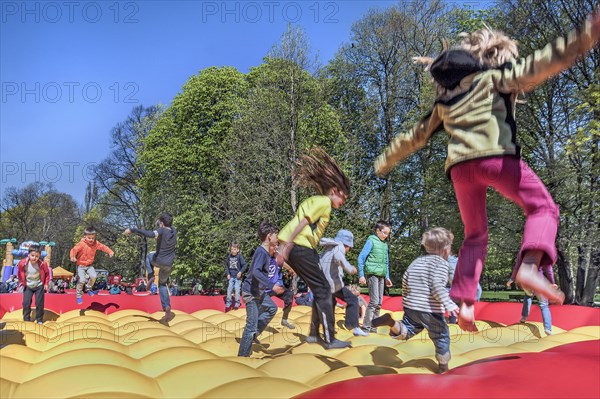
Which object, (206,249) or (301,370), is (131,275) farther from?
(301,370)

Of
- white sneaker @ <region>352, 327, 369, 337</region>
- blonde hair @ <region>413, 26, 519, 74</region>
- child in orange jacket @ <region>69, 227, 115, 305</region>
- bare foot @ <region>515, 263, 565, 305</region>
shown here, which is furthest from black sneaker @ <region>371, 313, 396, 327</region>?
child in orange jacket @ <region>69, 227, 115, 305</region>

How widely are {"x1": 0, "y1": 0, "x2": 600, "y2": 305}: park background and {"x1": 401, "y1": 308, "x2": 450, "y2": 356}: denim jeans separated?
8.32m

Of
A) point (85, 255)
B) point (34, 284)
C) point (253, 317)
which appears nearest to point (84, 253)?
point (85, 255)

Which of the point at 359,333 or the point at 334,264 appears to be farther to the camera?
the point at 334,264

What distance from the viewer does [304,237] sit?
4.30 metres

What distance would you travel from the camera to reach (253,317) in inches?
203

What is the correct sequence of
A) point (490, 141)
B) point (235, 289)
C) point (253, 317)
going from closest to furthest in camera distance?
1. point (490, 141)
2. point (253, 317)
3. point (235, 289)

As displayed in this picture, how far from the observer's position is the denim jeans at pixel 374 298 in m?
6.77

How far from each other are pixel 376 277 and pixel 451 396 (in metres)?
5.23

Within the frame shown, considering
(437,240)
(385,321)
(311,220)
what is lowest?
(385,321)

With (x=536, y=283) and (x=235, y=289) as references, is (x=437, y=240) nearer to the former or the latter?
(x=536, y=283)

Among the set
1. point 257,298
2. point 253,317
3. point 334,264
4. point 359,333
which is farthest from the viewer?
point 334,264

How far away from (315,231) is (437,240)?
1122 mm

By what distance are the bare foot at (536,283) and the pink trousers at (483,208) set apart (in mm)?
105
